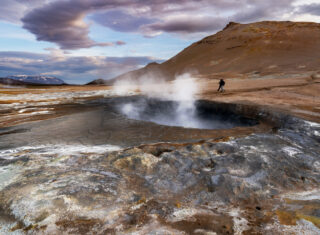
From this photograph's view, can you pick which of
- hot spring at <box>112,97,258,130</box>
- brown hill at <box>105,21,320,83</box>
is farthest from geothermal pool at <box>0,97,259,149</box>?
brown hill at <box>105,21,320,83</box>

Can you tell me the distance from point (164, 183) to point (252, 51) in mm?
50649

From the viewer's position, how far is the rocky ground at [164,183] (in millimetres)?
3027

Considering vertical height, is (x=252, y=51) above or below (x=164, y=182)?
above

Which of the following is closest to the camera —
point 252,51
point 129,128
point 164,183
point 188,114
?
point 164,183

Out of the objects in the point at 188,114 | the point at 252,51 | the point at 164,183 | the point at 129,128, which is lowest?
the point at 164,183

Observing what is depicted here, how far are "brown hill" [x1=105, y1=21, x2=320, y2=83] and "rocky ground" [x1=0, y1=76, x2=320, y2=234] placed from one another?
31409mm

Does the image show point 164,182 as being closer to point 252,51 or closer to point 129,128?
point 129,128

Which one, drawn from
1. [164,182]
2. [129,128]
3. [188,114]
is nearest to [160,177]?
[164,182]

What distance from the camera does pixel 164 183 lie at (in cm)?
416

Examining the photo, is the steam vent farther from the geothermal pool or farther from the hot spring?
A: the hot spring

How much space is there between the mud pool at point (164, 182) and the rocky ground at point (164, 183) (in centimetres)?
2

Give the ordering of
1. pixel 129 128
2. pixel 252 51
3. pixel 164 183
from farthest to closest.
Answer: pixel 252 51 → pixel 129 128 → pixel 164 183

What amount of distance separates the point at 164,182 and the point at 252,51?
166 ft

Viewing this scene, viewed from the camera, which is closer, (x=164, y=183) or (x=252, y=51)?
(x=164, y=183)
